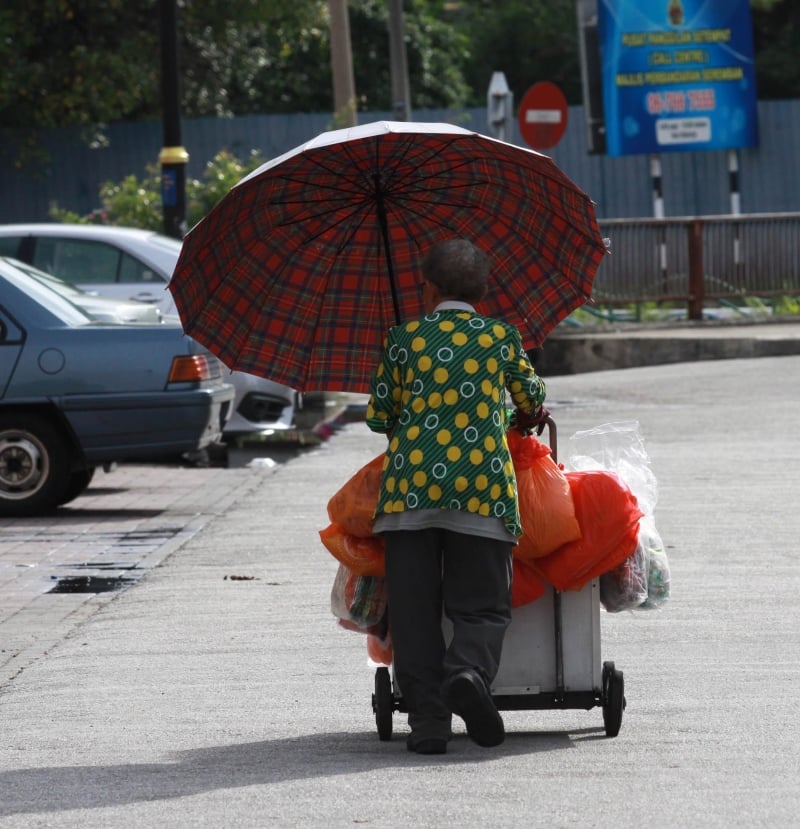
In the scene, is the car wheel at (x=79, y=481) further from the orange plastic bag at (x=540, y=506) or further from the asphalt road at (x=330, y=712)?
the orange plastic bag at (x=540, y=506)

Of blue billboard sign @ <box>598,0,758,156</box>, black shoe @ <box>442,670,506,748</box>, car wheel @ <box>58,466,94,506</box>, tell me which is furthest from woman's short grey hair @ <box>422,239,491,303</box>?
blue billboard sign @ <box>598,0,758,156</box>

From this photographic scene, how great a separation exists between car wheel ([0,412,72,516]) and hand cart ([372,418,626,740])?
5.89 m

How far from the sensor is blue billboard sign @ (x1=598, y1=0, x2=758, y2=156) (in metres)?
26.5

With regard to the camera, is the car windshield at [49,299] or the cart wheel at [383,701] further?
the car windshield at [49,299]

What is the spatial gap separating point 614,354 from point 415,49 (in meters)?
→ 14.3

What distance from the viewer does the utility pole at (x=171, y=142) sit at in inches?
695

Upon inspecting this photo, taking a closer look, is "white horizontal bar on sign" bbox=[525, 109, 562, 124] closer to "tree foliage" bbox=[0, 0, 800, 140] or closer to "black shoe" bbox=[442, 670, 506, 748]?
"tree foliage" bbox=[0, 0, 800, 140]

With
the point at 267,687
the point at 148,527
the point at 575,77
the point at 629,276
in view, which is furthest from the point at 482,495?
the point at 575,77

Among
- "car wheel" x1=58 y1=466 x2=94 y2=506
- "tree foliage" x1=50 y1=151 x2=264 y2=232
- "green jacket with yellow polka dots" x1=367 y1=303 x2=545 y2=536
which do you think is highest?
"tree foliage" x1=50 y1=151 x2=264 y2=232

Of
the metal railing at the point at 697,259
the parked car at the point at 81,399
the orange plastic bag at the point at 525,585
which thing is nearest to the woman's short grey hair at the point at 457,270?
the orange plastic bag at the point at 525,585

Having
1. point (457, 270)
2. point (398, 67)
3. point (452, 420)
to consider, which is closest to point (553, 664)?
point (452, 420)

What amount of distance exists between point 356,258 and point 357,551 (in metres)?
1.01

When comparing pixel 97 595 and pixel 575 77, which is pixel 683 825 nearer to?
pixel 97 595

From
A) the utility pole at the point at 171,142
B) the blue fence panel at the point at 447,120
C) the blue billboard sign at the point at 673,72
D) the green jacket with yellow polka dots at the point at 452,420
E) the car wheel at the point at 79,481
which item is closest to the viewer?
the green jacket with yellow polka dots at the point at 452,420
